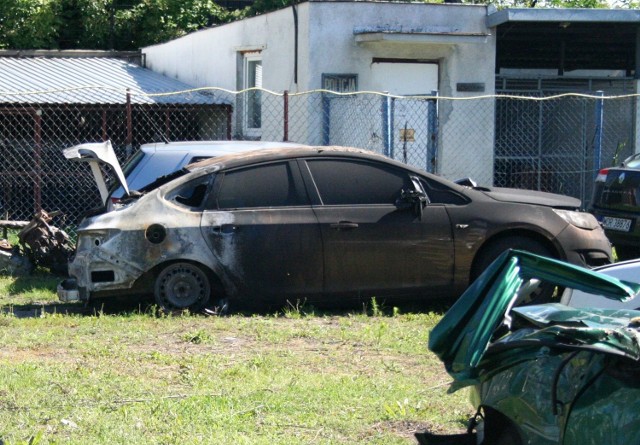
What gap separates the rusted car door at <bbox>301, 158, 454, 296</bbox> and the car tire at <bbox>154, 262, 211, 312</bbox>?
3.79 ft

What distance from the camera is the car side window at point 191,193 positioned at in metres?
9.30

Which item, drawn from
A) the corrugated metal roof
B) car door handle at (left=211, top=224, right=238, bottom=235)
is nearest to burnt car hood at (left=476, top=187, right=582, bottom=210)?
car door handle at (left=211, top=224, right=238, bottom=235)

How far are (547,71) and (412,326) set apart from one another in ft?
38.0

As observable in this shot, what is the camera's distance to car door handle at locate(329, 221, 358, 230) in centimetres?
929

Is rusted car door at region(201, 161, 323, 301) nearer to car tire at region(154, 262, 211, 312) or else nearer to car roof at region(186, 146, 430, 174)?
car roof at region(186, 146, 430, 174)

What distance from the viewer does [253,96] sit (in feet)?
56.7

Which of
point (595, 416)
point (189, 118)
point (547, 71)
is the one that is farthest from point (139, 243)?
point (547, 71)

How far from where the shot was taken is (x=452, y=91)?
16.1 metres

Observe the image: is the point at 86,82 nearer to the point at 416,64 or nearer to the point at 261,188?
the point at 416,64

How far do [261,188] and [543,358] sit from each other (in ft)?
17.9

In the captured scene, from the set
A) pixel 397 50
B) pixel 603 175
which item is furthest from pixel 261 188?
pixel 397 50

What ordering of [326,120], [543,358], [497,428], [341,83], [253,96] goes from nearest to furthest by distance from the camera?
[543,358], [497,428], [326,120], [341,83], [253,96]

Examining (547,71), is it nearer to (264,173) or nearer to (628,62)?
(628,62)

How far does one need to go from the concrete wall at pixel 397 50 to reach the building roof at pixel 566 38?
66 centimetres
